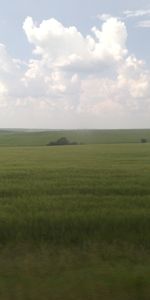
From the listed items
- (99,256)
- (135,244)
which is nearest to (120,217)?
(135,244)

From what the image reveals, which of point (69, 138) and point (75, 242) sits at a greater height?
point (69, 138)

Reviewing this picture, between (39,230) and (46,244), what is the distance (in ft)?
1.96

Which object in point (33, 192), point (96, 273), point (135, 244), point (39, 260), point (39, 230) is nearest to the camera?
point (96, 273)

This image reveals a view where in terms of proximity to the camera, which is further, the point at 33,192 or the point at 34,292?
the point at 33,192

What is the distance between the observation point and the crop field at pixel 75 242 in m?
5.75

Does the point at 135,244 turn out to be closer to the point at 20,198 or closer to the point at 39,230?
the point at 39,230

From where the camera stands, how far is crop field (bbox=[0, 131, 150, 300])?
575 cm

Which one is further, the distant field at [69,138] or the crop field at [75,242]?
the distant field at [69,138]

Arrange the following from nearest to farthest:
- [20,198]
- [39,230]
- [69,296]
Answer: [69,296], [39,230], [20,198]

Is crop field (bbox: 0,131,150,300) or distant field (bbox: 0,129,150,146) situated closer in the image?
crop field (bbox: 0,131,150,300)

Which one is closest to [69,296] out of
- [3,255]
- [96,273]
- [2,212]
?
[96,273]

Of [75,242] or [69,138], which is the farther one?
[69,138]

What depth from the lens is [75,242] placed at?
8.35 meters

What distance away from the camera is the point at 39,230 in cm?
870
